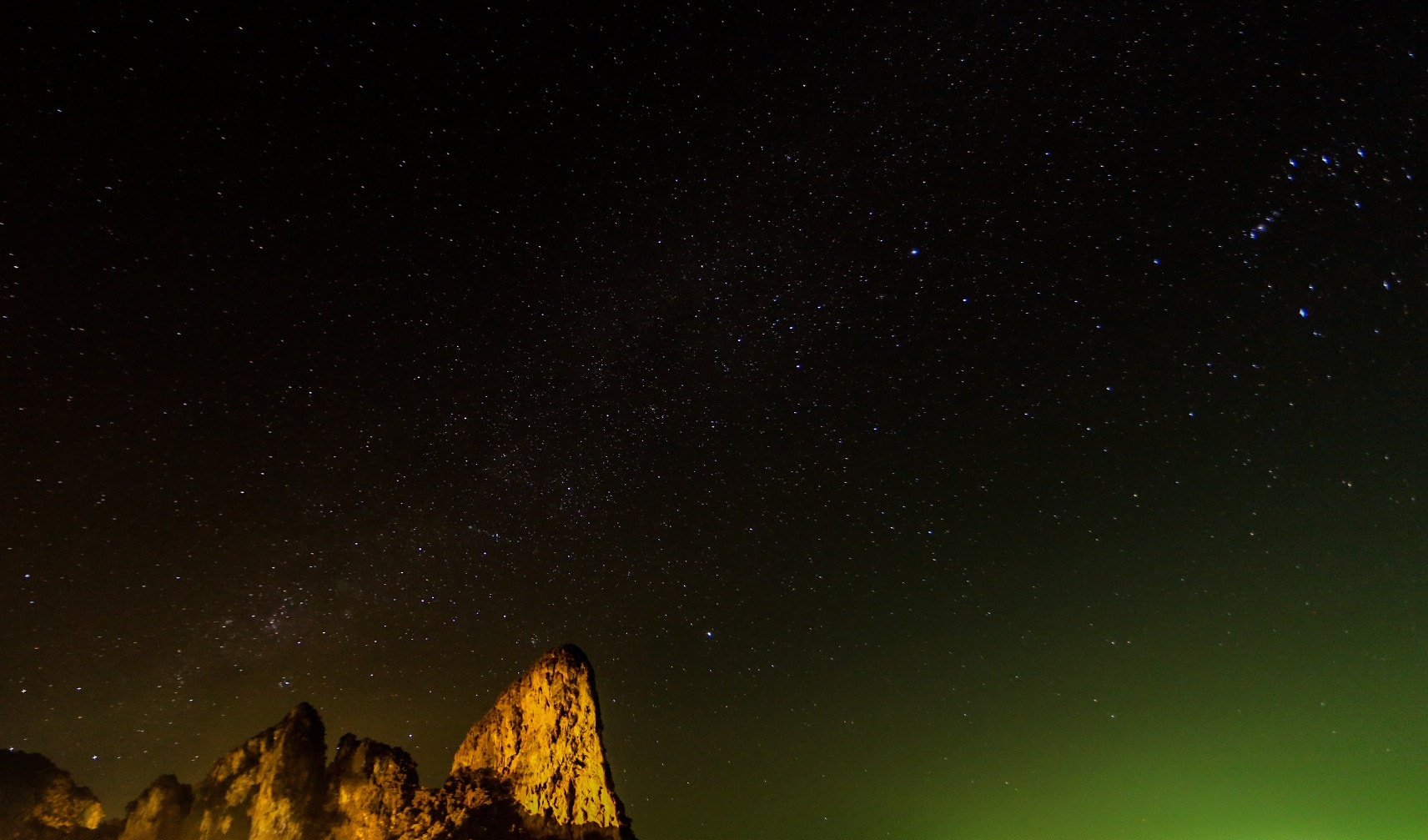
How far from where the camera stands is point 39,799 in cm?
3844

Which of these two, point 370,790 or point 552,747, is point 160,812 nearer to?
point 370,790

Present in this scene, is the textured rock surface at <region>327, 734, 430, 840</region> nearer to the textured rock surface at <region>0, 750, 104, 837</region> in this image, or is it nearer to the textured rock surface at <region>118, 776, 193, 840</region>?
the textured rock surface at <region>118, 776, 193, 840</region>

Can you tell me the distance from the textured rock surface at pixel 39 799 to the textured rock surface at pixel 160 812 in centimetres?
345

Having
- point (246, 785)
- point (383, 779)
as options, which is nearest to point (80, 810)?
point (246, 785)

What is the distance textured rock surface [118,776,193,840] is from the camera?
36812 mm

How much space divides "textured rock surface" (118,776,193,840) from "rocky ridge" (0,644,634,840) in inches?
1.8

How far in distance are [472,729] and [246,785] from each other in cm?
1074

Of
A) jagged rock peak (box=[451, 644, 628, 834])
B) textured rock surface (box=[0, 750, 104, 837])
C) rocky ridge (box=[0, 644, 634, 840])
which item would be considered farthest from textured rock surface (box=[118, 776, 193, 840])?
jagged rock peak (box=[451, 644, 628, 834])

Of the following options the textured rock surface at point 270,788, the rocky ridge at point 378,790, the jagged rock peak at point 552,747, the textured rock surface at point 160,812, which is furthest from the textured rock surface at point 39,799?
the jagged rock peak at point 552,747

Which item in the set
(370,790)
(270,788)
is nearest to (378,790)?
(370,790)

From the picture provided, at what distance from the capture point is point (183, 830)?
36.9 metres

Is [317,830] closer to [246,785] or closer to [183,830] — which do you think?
[246,785]

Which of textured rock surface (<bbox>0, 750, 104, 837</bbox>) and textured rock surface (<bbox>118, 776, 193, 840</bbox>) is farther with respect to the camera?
textured rock surface (<bbox>0, 750, 104, 837</bbox>)

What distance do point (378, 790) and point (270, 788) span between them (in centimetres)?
567
